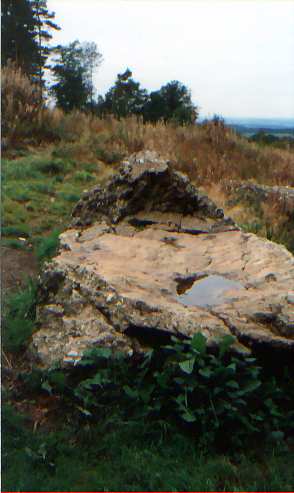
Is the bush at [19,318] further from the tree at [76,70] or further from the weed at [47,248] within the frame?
the tree at [76,70]

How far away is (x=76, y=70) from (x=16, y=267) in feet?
6.22

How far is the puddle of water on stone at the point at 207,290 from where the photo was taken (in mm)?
4281

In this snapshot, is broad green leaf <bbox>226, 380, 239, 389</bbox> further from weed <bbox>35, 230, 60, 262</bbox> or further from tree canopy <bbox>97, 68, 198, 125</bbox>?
weed <bbox>35, 230, 60, 262</bbox>

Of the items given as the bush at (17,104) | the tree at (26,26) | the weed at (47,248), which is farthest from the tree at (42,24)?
the bush at (17,104)

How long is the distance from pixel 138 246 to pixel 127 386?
1939 millimetres

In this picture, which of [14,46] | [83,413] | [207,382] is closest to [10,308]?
[83,413]

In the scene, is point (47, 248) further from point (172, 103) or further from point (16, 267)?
point (172, 103)

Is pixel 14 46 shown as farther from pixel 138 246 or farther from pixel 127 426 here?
pixel 127 426

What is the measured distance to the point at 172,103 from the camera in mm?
6656

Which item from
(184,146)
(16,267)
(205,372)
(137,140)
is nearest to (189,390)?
(205,372)

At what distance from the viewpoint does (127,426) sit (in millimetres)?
3512

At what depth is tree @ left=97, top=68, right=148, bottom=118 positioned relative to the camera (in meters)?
5.96

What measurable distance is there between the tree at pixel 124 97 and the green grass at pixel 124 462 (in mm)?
2926

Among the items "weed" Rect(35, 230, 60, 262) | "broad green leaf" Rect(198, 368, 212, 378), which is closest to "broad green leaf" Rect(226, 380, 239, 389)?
"broad green leaf" Rect(198, 368, 212, 378)
